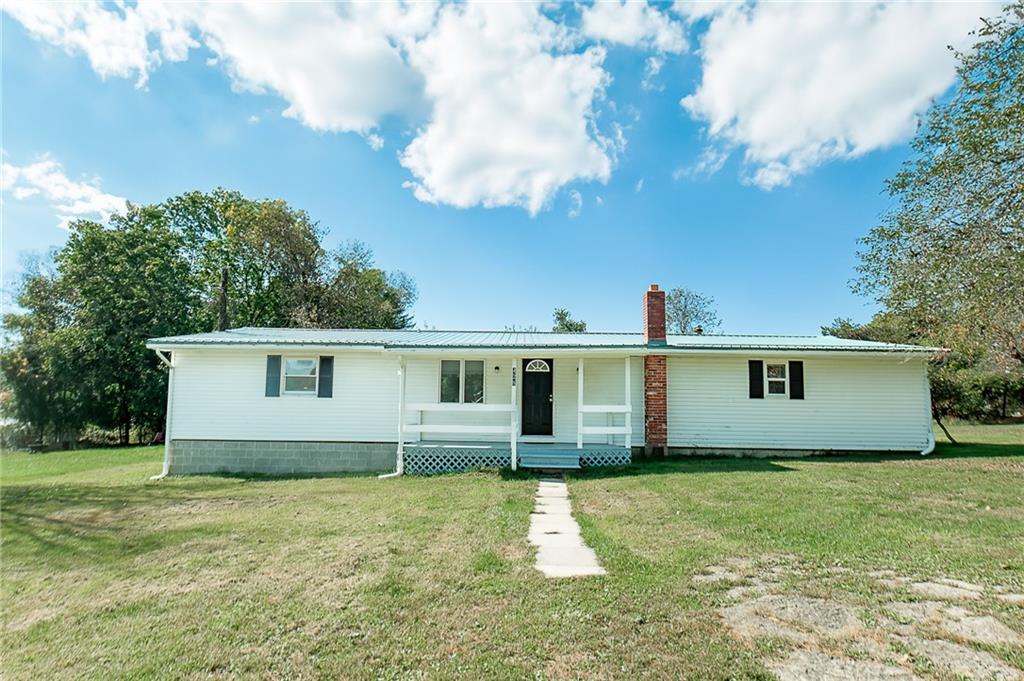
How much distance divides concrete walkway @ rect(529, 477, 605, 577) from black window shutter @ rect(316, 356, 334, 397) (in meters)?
6.11

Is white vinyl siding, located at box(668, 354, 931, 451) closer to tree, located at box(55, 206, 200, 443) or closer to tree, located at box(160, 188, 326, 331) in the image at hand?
tree, located at box(160, 188, 326, 331)

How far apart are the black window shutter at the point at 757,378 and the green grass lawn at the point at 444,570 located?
360cm

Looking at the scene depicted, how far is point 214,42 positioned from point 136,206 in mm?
23907

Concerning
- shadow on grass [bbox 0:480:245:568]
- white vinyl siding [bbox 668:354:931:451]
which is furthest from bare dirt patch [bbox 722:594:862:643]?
white vinyl siding [bbox 668:354:931:451]

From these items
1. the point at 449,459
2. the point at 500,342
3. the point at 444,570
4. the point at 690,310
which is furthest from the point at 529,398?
the point at 690,310

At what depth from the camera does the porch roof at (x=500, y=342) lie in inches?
A: 444

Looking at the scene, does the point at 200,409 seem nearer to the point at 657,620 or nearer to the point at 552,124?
the point at 552,124

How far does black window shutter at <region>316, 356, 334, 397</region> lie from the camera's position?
11930mm

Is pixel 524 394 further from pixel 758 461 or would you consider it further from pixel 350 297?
pixel 350 297

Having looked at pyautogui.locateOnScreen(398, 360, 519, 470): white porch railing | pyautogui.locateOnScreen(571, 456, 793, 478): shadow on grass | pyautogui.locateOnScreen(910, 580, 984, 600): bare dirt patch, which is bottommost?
pyautogui.locateOnScreen(571, 456, 793, 478): shadow on grass

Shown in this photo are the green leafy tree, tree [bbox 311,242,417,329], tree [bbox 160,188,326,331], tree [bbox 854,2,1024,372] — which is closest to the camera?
tree [bbox 854,2,1024,372]

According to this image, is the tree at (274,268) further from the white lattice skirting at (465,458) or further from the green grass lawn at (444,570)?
the green grass lawn at (444,570)

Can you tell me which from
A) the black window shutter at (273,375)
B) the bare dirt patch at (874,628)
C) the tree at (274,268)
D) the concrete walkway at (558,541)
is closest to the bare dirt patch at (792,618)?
the bare dirt patch at (874,628)

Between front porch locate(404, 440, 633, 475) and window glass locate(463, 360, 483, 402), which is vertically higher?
window glass locate(463, 360, 483, 402)
